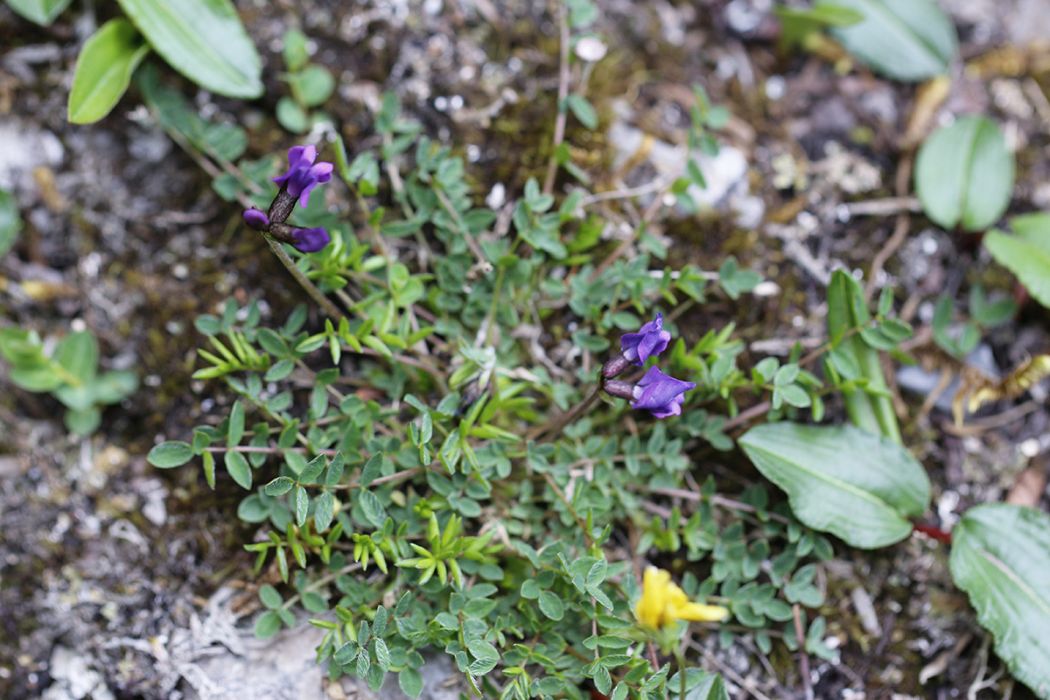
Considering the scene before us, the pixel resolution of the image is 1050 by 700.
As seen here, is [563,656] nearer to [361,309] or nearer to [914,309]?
[361,309]

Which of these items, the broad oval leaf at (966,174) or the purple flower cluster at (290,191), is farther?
the broad oval leaf at (966,174)

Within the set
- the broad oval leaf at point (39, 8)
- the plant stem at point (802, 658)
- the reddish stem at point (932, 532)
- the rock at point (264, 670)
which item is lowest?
the plant stem at point (802, 658)

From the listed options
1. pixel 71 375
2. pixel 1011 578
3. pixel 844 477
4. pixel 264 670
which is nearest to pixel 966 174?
pixel 844 477

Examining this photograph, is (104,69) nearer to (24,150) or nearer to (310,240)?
(24,150)

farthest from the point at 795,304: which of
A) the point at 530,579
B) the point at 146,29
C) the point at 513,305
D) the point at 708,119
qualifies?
the point at 146,29

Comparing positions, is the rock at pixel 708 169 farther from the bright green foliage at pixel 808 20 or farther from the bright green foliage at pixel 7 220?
the bright green foliage at pixel 7 220

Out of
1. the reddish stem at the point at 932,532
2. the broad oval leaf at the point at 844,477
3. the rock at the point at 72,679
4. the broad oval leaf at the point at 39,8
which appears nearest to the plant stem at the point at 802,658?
the broad oval leaf at the point at 844,477

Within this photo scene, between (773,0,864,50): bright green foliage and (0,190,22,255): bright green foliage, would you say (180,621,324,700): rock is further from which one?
(773,0,864,50): bright green foliage
